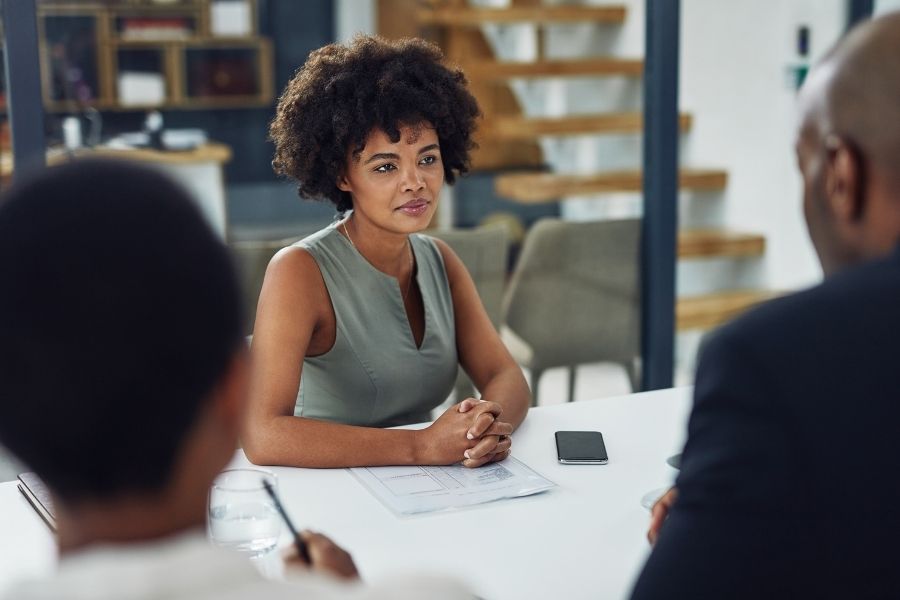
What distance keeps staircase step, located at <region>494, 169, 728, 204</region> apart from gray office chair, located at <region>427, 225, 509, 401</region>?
0.69 ft

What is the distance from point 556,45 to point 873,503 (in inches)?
115

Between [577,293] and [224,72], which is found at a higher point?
[224,72]

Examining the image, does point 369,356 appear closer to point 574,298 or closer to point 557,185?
point 574,298

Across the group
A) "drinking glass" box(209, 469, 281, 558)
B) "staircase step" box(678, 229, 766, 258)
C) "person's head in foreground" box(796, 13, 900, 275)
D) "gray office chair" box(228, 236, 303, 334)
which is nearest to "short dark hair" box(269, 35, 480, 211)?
"gray office chair" box(228, 236, 303, 334)

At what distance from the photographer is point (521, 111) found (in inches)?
141

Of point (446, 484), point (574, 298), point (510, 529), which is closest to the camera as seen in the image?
point (510, 529)

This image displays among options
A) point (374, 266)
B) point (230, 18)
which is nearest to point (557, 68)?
point (230, 18)

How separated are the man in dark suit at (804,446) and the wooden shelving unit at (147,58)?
2.36m

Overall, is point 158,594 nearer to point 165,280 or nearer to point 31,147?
point 165,280

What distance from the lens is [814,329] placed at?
0.91m

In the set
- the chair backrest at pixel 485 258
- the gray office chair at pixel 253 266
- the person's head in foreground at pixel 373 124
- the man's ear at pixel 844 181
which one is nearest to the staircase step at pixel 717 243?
the chair backrest at pixel 485 258

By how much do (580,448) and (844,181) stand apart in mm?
877

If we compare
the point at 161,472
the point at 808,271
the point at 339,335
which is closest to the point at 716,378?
the point at 161,472

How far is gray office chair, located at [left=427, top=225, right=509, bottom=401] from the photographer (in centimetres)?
321
